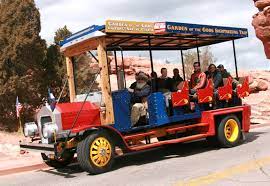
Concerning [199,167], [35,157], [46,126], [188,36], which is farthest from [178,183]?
[35,157]

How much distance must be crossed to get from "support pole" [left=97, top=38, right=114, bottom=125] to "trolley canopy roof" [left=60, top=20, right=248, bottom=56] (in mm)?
282

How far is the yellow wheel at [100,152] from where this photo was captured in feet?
30.6

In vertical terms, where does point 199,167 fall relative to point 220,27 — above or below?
below

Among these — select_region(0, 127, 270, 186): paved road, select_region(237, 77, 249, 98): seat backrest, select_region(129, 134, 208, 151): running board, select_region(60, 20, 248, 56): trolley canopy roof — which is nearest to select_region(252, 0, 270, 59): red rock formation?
select_region(60, 20, 248, 56): trolley canopy roof

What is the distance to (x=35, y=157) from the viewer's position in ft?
43.3

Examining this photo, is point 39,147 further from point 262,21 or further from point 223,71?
point 262,21

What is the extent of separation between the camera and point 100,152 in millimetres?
9414

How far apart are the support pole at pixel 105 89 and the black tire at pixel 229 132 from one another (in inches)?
122

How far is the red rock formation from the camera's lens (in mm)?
37500

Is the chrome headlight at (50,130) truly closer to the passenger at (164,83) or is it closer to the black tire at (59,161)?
the black tire at (59,161)

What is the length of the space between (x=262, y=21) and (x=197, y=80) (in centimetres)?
2811

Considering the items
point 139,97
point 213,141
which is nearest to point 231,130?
point 213,141

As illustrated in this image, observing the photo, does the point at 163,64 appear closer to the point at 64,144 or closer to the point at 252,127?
the point at 252,127

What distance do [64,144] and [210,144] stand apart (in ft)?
14.3
